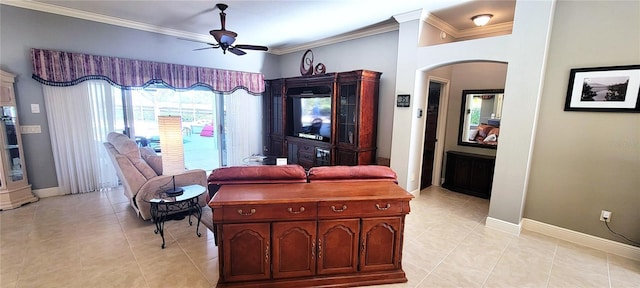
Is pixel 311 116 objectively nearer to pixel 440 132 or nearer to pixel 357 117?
pixel 357 117

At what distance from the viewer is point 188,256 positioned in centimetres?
258

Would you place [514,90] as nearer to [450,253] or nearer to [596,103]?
[596,103]

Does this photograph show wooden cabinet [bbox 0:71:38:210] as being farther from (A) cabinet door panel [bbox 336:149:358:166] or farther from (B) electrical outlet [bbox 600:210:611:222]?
(B) electrical outlet [bbox 600:210:611:222]

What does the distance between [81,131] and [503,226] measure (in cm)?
624

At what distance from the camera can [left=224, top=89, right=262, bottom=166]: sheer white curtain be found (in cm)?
578

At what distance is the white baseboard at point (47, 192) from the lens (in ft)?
13.1

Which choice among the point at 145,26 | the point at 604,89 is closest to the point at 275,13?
the point at 145,26

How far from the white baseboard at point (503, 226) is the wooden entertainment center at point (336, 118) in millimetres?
1935

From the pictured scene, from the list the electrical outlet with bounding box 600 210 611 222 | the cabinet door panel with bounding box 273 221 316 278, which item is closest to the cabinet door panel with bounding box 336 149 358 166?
the cabinet door panel with bounding box 273 221 316 278

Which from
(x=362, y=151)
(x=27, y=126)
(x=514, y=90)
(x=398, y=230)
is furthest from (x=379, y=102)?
(x=27, y=126)

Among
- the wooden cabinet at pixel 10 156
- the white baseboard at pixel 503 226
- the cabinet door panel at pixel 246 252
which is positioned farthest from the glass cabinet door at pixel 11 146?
the white baseboard at pixel 503 226

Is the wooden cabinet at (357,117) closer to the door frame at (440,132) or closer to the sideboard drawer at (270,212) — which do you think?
the door frame at (440,132)

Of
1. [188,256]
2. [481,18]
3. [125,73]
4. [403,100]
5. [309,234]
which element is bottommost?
[188,256]

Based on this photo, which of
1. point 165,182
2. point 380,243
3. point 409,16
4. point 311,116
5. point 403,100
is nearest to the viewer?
point 380,243
